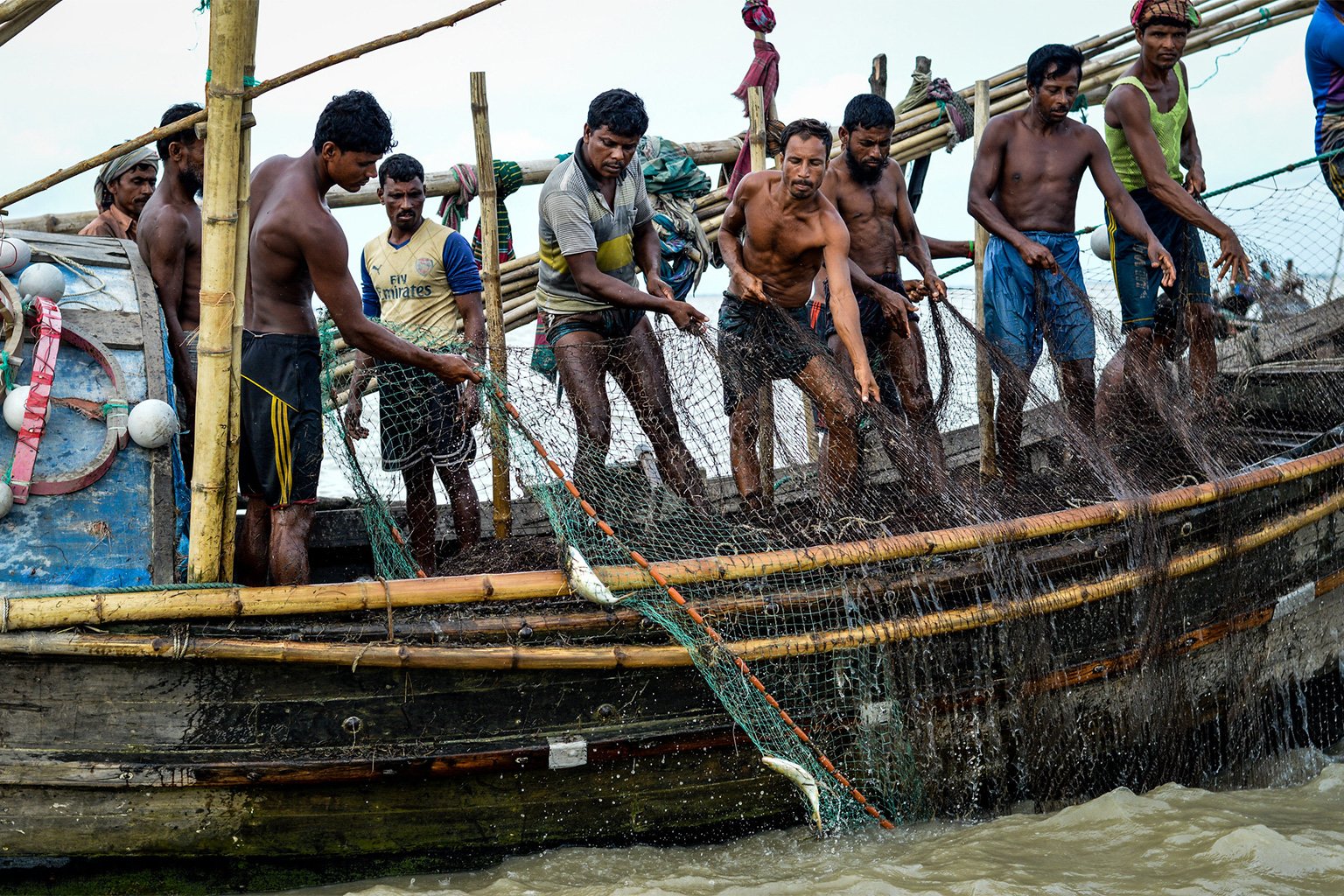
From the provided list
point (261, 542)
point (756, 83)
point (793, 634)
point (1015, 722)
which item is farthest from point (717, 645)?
point (756, 83)

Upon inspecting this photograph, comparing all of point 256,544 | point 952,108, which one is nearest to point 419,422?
point 256,544

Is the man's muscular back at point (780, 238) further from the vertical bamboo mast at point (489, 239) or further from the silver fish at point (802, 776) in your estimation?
the silver fish at point (802, 776)

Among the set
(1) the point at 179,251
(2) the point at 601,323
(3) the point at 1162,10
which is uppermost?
(3) the point at 1162,10

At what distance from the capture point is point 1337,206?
6.91 m

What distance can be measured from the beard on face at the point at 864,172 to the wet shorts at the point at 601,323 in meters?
1.44

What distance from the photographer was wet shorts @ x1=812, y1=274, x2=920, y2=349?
19.1ft

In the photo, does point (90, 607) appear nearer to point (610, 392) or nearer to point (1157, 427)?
point (610, 392)

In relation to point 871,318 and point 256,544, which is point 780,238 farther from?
point 256,544

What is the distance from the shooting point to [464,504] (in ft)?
17.4

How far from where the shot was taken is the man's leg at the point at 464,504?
5.23 m

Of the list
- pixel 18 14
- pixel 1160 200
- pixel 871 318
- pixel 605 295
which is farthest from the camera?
pixel 1160 200

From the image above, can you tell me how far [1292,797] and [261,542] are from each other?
4.19 metres

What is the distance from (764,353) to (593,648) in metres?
1.66

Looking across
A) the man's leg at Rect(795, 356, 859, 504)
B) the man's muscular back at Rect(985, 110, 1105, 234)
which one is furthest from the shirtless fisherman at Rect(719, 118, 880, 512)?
the man's muscular back at Rect(985, 110, 1105, 234)
